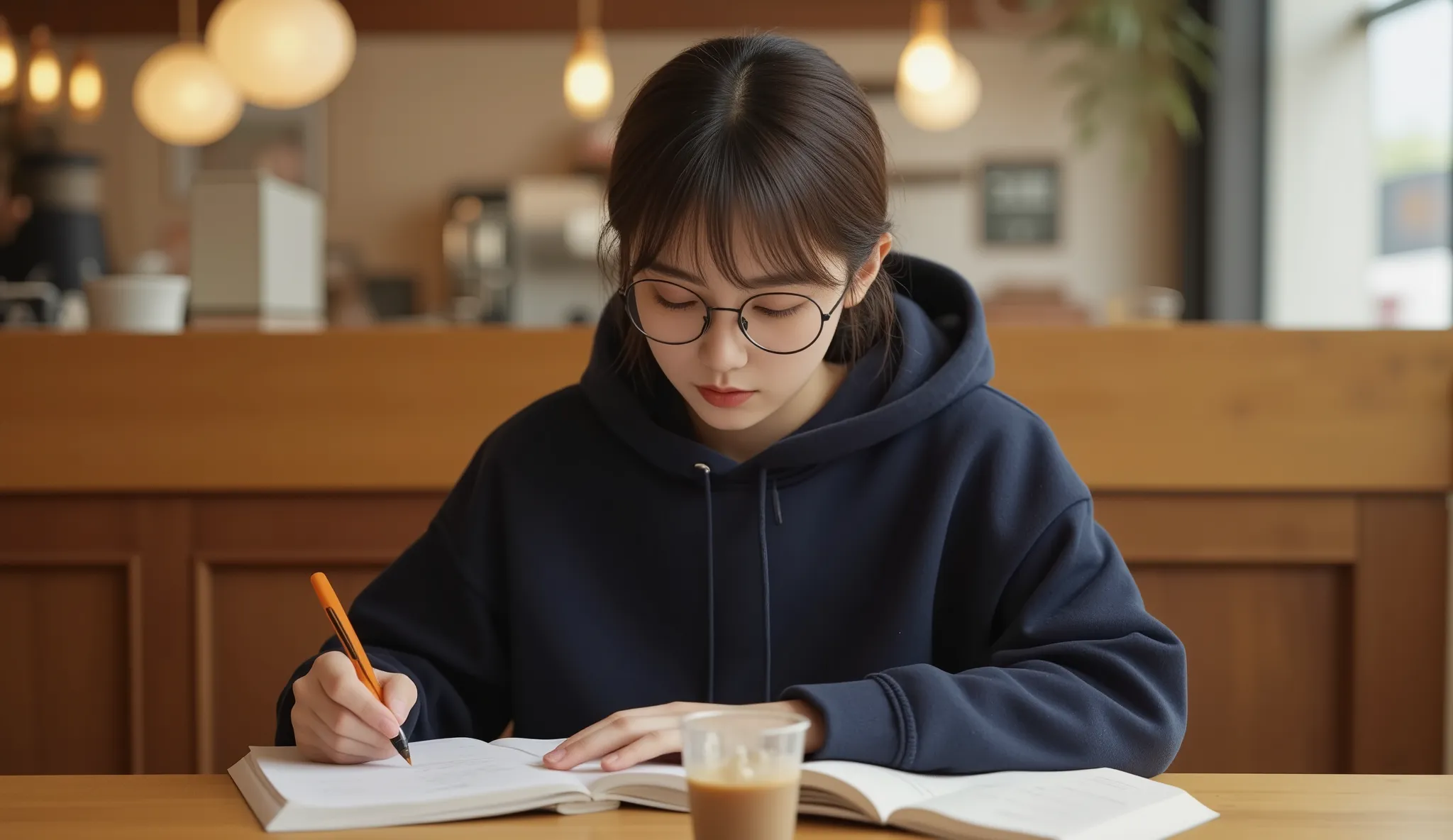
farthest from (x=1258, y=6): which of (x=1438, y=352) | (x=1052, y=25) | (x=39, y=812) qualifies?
(x=39, y=812)

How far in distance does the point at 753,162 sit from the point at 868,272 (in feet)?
0.64

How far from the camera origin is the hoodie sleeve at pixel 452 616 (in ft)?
4.22

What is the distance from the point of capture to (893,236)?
51.4 inches

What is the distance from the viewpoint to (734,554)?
4.20 ft

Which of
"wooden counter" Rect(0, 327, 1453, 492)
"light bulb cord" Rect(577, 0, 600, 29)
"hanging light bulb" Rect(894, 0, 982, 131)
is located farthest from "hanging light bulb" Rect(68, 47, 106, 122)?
"wooden counter" Rect(0, 327, 1453, 492)

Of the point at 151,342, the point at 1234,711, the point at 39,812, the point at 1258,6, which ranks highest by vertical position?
the point at 1258,6

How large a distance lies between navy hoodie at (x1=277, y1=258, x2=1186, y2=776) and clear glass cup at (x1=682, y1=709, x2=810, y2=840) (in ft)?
1.55

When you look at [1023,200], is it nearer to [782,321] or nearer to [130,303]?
[130,303]

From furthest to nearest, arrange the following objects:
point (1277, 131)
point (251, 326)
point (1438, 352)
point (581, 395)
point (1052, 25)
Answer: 1. point (1052, 25)
2. point (1277, 131)
3. point (251, 326)
4. point (1438, 352)
5. point (581, 395)

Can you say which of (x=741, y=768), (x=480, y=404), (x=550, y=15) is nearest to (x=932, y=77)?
(x=480, y=404)

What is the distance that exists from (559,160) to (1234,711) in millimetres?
4531

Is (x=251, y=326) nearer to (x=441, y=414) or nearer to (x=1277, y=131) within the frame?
(x=441, y=414)

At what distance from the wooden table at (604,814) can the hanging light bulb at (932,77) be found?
306 cm

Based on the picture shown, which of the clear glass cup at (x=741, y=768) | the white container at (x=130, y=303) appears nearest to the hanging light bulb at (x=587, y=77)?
the white container at (x=130, y=303)
